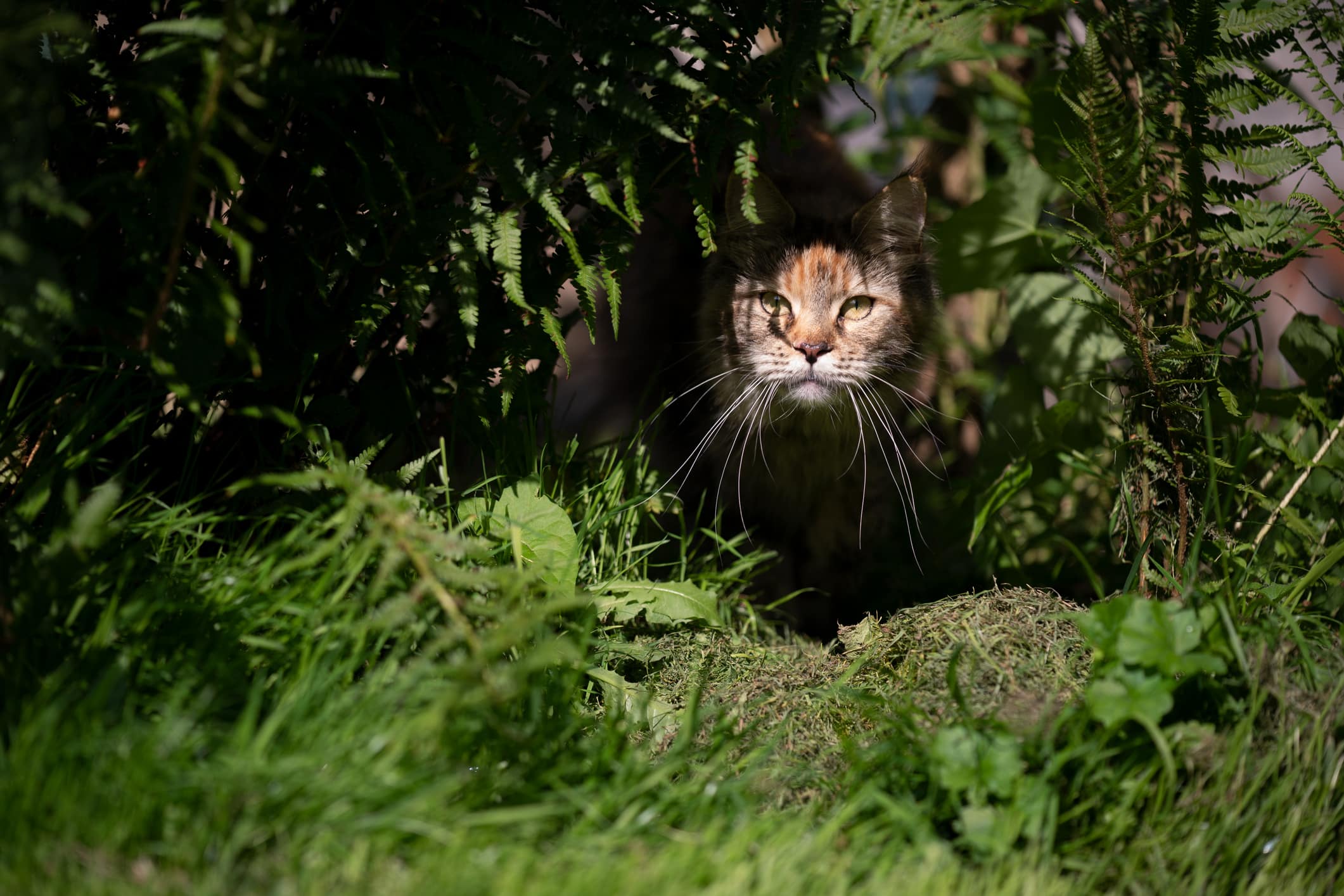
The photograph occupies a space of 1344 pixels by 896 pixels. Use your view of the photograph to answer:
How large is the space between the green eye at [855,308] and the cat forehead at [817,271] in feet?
0.15

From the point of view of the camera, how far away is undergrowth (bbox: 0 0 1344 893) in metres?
1.37

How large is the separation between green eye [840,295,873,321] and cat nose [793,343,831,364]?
0.26m

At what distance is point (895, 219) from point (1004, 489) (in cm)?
89

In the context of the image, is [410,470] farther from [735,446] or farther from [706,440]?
[735,446]

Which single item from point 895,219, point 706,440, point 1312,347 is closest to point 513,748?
point 706,440

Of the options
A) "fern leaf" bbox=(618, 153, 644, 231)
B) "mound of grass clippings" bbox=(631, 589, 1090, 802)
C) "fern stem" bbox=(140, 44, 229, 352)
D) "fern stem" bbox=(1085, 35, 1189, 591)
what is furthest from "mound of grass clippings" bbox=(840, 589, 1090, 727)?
"fern stem" bbox=(140, 44, 229, 352)

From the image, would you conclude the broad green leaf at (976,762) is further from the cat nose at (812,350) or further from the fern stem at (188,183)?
the fern stem at (188,183)

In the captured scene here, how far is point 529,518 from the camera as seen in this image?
2.23 m

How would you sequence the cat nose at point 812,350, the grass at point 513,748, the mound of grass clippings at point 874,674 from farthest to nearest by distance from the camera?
the cat nose at point 812,350, the mound of grass clippings at point 874,674, the grass at point 513,748

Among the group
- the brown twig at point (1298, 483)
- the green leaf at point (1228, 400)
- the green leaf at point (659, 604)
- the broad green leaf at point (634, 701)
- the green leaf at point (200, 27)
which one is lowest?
the broad green leaf at point (634, 701)

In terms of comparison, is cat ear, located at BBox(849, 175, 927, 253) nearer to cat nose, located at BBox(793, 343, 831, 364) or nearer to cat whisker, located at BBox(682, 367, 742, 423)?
cat nose, located at BBox(793, 343, 831, 364)

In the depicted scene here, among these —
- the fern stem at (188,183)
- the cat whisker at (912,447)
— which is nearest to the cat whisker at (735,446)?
the cat whisker at (912,447)

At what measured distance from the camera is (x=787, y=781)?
5.81 ft

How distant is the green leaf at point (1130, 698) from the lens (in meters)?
1.55
